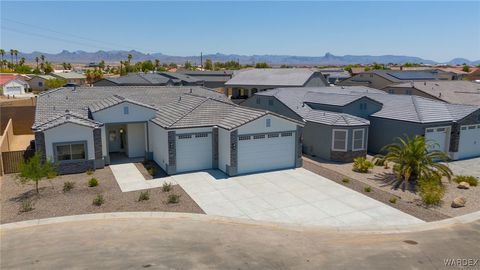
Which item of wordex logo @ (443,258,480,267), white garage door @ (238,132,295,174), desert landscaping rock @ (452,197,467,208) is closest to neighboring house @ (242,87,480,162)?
white garage door @ (238,132,295,174)

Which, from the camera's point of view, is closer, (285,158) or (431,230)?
(431,230)

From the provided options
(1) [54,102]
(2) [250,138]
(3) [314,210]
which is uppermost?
(1) [54,102]

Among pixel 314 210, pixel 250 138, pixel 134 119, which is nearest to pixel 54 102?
pixel 134 119

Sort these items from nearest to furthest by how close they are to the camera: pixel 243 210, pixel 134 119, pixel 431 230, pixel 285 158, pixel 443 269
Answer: pixel 443 269, pixel 431 230, pixel 243 210, pixel 285 158, pixel 134 119

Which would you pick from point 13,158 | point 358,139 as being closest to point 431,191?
point 358,139

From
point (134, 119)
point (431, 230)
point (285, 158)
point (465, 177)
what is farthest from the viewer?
point (134, 119)

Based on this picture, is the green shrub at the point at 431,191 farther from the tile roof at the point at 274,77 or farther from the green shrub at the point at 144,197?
the tile roof at the point at 274,77

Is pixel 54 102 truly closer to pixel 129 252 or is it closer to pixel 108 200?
pixel 108 200
